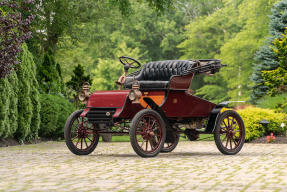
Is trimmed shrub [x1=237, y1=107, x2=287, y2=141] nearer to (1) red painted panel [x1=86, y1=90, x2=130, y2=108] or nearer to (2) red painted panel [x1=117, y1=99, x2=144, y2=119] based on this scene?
(2) red painted panel [x1=117, y1=99, x2=144, y2=119]

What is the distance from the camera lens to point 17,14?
13.7 meters

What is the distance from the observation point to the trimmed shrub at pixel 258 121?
16422 millimetres

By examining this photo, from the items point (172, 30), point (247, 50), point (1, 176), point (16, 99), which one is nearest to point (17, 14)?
point (16, 99)

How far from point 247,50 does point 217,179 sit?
34.8 metres

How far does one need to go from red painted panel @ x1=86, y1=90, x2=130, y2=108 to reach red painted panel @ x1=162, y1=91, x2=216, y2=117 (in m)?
0.86

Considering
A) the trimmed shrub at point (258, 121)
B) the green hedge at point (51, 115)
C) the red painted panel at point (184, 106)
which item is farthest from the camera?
the green hedge at point (51, 115)

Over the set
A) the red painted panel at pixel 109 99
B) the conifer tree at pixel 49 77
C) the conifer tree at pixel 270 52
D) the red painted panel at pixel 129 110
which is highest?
the conifer tree at pixel 270 52

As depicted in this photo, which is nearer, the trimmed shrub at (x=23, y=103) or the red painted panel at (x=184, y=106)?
the red painted panel at (x=184, y=106)

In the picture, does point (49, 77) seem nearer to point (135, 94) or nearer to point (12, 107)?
point (12, 107)

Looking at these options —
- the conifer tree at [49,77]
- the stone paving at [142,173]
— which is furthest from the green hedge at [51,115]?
the stone paving at [142,173]

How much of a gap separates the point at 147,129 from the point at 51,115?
676cm

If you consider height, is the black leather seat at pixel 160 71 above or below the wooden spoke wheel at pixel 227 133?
above

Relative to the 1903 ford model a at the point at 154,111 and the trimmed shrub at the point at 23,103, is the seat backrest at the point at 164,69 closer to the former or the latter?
the 1903 ford model a at the point at 154,111

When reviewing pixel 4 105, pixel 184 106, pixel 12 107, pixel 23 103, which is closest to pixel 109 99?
pixel 184 106
